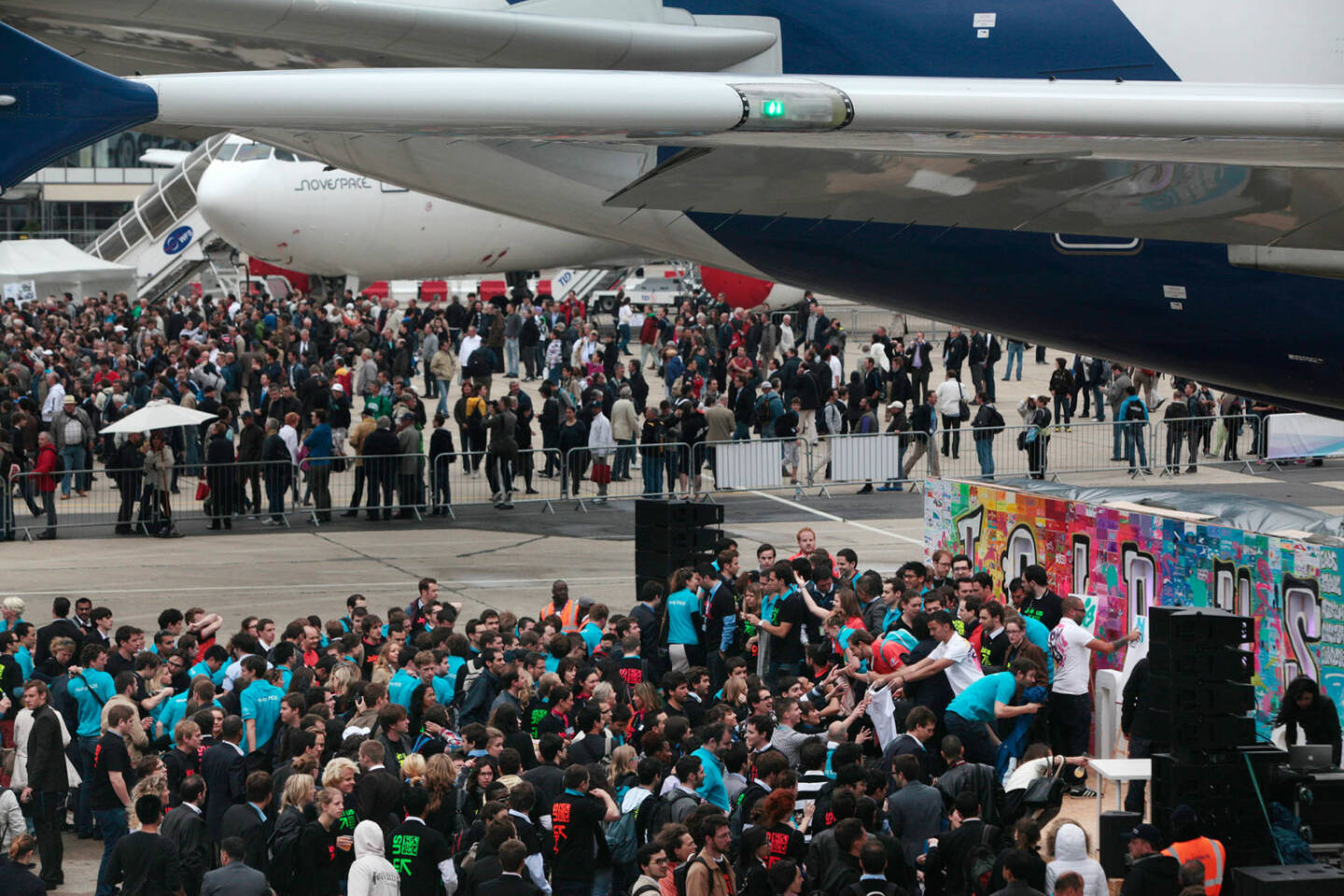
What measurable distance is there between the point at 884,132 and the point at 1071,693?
20.0 ft

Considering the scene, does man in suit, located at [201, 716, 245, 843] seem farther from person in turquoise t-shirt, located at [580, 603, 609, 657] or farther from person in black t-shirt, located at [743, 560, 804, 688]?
person in black t-shirt, located at [743, 560, 804, 688]

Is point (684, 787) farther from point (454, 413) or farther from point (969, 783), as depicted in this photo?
point (454, 413)

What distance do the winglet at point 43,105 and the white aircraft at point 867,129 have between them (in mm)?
11

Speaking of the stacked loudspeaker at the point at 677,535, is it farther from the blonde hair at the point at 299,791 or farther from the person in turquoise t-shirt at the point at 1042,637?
the blonde hair at the point at 299,791

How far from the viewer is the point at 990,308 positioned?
14797 millimetres

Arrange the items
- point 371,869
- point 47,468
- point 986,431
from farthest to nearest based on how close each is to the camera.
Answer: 1. point 986,431
2. point 47,468
3. point 371,869

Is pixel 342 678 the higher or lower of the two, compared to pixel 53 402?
lower

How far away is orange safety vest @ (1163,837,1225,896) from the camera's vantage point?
973cm

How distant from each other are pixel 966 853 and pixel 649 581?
7048 millimetres

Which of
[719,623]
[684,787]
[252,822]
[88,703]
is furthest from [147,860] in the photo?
[719,623]

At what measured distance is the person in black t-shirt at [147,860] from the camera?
9586 millimetres

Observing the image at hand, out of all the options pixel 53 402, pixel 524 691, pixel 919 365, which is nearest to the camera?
pixel 524 691

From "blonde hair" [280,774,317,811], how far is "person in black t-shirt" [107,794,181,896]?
0.74 m

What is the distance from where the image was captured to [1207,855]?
9750mm
